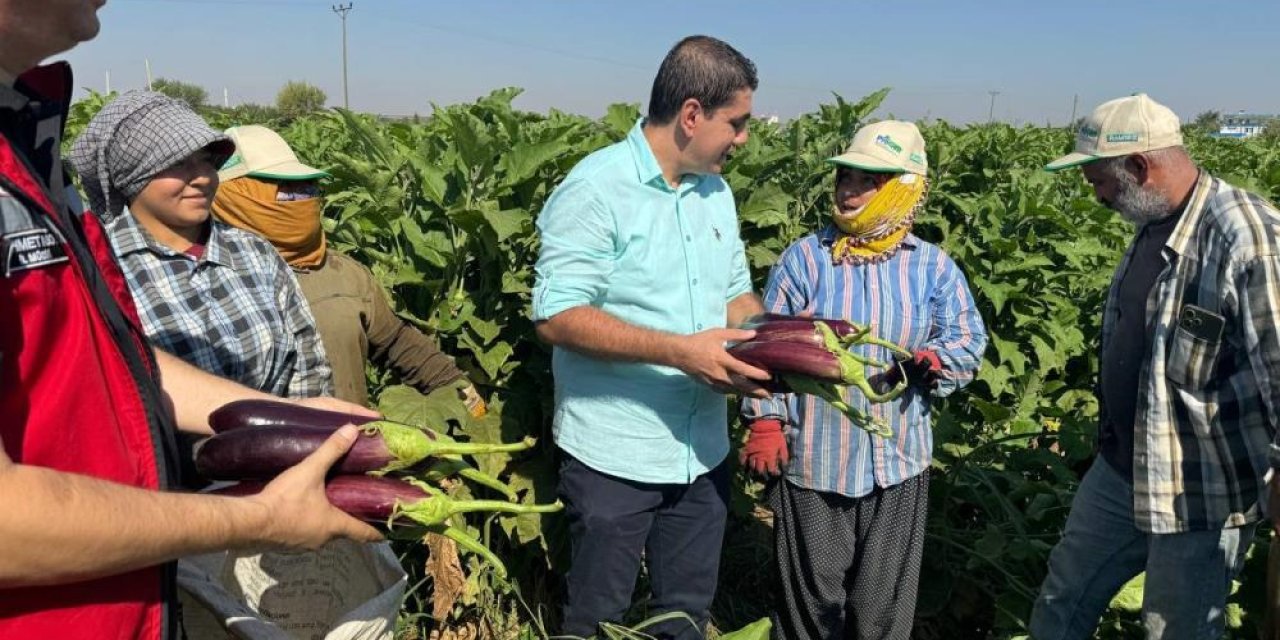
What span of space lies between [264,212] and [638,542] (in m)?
1.63

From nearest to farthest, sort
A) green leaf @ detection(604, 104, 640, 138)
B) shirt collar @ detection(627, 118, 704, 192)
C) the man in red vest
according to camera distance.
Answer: the man in red vest
shirt collar @ detection(627, 118, 704, 192)
green leaf @ detection(604, 104, 640, 138)

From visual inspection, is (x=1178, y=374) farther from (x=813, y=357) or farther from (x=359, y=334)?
(x=359, y=334)

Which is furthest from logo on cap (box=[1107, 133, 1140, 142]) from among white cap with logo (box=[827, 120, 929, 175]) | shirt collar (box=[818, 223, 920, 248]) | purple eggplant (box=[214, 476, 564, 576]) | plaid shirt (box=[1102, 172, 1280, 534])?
purple eggplant (box=[214, 476, 564, 576])

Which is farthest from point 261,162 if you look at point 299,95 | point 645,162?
point 299,95

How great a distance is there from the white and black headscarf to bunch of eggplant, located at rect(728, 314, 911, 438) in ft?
5.27

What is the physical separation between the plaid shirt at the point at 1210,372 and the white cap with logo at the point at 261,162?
9.12 ft

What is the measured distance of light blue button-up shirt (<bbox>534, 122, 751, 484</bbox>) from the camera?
281 centimetres

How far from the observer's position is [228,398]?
1798 mm

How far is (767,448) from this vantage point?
3332mm

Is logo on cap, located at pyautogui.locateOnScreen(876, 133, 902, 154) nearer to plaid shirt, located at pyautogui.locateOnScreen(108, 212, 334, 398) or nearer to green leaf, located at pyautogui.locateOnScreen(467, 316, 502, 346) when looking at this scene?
green leaf, located at pyautogui.locateOnScreen(467, 316, 502, 346)

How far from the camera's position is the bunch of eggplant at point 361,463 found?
1.49 meters

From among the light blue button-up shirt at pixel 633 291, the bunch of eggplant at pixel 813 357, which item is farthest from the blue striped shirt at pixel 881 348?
the bunch of eggplant at pixel 813 357

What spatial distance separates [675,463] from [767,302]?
0.80m

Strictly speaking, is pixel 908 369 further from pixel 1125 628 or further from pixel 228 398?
pixel 228 398
